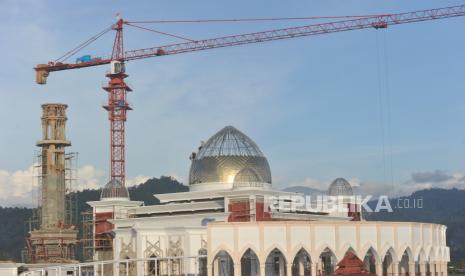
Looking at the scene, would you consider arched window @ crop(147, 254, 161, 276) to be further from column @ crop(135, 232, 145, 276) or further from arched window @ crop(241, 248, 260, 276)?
arched window @ crop(241, 248, 260, 276)

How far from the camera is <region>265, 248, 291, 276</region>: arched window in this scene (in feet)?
264

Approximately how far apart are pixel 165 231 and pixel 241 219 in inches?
325

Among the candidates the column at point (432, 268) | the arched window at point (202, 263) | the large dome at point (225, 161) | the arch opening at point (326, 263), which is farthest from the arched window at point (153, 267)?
the column at point (432, 268)

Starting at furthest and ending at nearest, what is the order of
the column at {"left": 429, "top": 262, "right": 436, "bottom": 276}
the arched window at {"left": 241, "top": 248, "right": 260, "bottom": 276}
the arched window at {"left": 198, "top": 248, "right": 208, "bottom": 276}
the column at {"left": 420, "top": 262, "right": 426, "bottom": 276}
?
the column at {"left": 429, "top": 262, "right": 436, "bottom": 276}, the arched window at {"left": 198, "top": 248, "right": 208, "bottom": 276}, the column at {"left": 420, "top": 262, "right": 426, "bottom": 276}, the arched window at {"left": 241, "top": 248, "right": 260, "bottom": 276}

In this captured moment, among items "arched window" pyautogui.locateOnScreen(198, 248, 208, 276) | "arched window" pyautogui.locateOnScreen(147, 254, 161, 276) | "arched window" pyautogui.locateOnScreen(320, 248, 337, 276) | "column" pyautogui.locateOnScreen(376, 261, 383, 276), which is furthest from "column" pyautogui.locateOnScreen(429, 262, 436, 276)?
"arched window" pyautogui.locateOnScreen(147, 254, 161, 276)

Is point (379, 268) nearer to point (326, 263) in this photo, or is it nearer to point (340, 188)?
point (326, 263)

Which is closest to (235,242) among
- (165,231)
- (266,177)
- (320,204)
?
(165,231)

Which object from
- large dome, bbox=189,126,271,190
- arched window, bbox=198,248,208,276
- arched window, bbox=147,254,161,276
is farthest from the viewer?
large dome, bbox=189,126,271,190

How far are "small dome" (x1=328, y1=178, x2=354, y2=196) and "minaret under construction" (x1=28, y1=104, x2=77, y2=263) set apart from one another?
40092mm

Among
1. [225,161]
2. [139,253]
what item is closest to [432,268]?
[225,161]

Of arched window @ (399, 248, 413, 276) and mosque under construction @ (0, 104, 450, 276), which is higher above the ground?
mosque under construction @ (0, 104, 450, 276)

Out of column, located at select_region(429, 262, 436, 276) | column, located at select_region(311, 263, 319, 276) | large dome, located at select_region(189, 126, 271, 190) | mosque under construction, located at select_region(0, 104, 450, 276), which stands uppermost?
large dome, located at select_region(189, 126, 271, 190)

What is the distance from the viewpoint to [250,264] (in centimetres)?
8644

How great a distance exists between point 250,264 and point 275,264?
292cm
